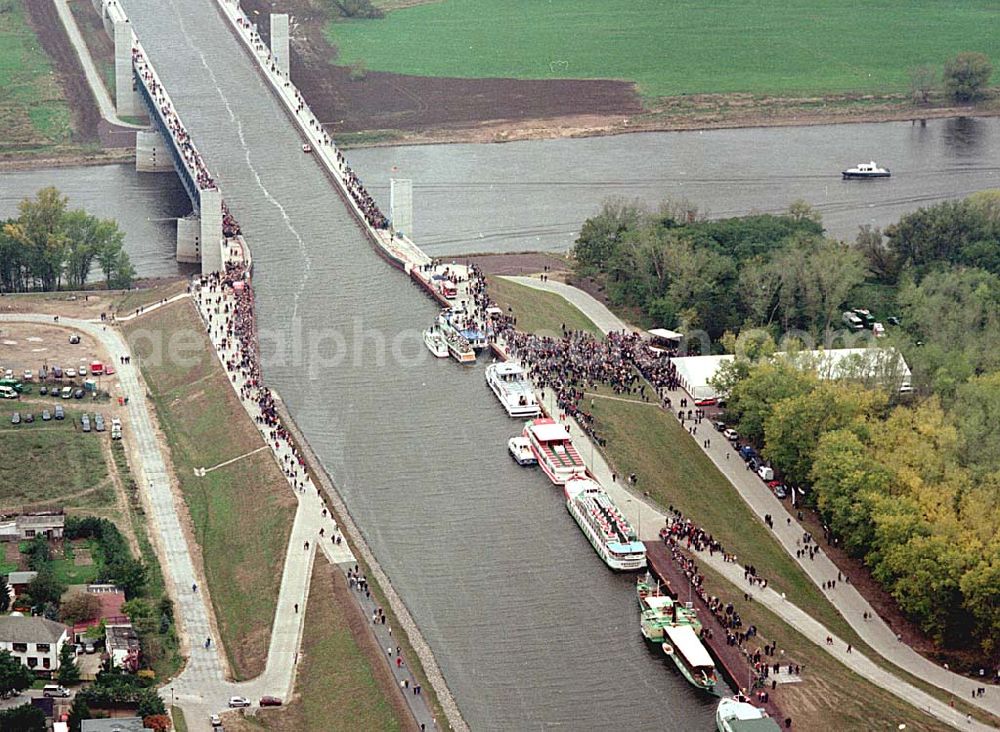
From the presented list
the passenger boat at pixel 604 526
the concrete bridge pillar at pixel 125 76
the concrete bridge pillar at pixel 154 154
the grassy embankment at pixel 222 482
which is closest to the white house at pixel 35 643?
the grassy embankment at pixel 222 482

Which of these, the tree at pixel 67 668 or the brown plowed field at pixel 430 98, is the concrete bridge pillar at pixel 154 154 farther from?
the tree at pixel 67 668

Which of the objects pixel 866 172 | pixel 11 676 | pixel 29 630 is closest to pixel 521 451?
pixel 29 630

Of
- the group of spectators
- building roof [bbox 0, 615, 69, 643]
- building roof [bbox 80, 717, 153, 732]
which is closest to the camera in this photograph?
building roof [bbox 80, 717, 153, 732]

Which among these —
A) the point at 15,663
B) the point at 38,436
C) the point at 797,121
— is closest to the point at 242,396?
the point at 38,436

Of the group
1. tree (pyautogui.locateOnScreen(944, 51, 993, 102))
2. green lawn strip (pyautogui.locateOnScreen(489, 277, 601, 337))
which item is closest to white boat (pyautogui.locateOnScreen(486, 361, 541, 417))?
green lawn strip (pyautogui.locateOnScreen(489, 277, 601, 337))

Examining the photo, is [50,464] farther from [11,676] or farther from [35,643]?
[11,676]

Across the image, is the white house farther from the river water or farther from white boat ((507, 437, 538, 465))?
white boat ((507, 437, 538, 465))
